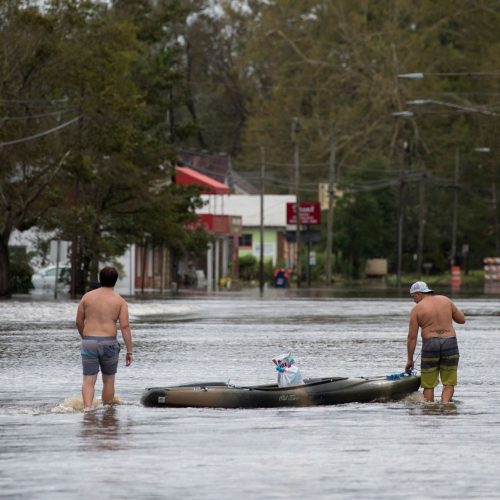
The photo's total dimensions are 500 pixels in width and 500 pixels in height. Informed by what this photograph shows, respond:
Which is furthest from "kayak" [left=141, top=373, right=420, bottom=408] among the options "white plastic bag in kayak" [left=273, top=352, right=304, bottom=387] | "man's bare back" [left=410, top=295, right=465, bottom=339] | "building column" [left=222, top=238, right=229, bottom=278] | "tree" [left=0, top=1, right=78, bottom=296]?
"building column" [left=222, top=238, right=229, bottom=278]

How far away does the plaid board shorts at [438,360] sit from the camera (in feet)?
63.0

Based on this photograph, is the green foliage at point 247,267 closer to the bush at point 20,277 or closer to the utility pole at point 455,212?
the utility pole at point 455,212

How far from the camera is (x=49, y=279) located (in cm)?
7688

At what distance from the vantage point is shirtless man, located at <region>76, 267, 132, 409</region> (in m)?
17.8

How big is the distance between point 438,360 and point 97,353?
13.0 ft

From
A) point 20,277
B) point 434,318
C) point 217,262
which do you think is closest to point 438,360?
point 434,318

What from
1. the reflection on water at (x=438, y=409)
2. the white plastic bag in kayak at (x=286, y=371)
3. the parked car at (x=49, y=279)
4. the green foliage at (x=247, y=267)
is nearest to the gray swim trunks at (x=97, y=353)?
the white plastic bag in kayak at (x=286, y=371)

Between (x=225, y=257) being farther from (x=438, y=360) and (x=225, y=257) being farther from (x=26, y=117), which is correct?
(x=438, y=360)

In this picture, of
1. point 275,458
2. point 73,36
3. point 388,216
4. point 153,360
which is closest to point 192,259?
point 388,216

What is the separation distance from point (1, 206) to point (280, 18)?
60314mm

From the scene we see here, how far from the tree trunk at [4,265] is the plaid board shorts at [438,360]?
41.7 m

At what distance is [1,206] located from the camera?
5959cm

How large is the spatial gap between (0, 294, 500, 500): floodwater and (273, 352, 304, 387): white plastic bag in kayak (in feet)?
2.01

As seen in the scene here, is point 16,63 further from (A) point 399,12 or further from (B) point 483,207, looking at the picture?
(B) point 483,207
